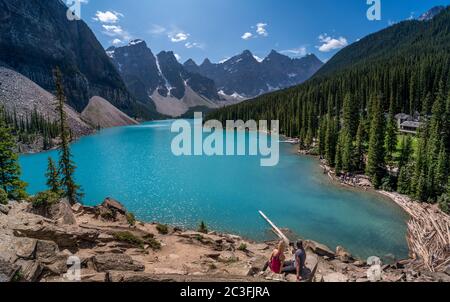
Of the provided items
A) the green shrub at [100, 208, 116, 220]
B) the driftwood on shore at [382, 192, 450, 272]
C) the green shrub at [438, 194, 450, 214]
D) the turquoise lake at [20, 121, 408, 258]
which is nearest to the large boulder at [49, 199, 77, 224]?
the green shrub at [100, 208, 116, 220]

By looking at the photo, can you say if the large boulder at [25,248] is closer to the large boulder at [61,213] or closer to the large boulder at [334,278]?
the large boulder at [61,213]

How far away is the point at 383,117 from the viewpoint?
5591cm

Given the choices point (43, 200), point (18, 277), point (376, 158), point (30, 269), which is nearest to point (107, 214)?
point (43, 200)

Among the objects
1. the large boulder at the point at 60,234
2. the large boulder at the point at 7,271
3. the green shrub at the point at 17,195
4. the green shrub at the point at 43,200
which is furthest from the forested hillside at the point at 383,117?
the green shrub at the point at 17,195

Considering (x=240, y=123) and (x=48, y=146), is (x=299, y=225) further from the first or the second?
(x=240, y=123)

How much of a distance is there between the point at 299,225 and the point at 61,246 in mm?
24397

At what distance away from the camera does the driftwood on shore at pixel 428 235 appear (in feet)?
74.3

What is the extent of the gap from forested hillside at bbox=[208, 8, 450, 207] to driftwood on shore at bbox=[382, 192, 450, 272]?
105 inches

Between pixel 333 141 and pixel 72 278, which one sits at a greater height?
pixel 333 141

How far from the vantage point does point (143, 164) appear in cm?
6869

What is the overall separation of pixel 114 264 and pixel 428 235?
2902 centimetres

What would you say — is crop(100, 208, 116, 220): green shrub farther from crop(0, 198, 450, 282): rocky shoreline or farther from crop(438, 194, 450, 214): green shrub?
crop(438, 194, 450, 214): green shrub

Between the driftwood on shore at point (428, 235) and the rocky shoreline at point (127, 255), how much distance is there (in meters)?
1.72
